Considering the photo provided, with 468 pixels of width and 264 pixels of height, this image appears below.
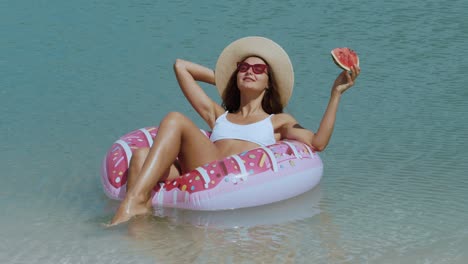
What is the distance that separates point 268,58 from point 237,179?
89cm

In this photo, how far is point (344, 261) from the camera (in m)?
5.05

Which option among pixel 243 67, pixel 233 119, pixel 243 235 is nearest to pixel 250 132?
pixel 233 119

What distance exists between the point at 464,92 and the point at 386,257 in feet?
11.6

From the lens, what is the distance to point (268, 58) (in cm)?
630

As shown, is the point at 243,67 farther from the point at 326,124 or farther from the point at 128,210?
the point at 128,210

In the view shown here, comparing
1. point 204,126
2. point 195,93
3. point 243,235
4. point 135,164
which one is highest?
point 195,93

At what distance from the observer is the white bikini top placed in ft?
20.4

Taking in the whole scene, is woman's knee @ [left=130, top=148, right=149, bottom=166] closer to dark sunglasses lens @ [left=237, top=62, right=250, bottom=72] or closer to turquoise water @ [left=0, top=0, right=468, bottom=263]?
turquoise water @ [left=0, top=0, right=468, bottom=263]

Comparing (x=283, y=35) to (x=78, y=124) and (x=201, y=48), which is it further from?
(x=78, y=124)

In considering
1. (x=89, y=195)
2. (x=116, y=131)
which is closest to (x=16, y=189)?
(x=89, y=195)

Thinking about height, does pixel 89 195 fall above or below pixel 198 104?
below

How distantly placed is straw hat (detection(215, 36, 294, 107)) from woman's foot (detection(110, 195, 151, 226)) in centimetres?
121

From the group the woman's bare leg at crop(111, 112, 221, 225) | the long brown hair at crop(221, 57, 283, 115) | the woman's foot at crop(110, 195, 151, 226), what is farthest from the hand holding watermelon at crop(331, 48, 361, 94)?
the woman's foot at crop(110, 195, 151, 226)

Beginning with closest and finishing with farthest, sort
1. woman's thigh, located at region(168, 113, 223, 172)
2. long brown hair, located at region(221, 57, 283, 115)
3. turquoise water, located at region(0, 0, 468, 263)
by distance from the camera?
turquoise water, located at region(0, 0, 468, 263) < woman's thigh, located at region(168, 113, 223, 172) < long brown hair, located at region(221, 57, 283, 115)
